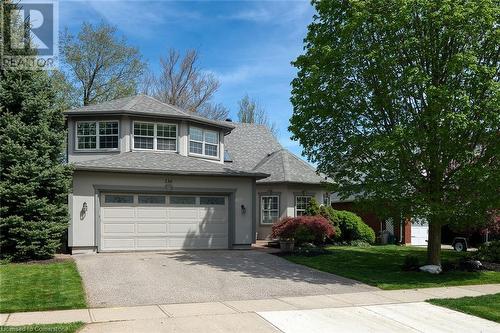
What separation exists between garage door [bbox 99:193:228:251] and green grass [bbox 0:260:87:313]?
133 inches

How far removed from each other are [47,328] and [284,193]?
17.0m

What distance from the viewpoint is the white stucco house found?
17.7 m

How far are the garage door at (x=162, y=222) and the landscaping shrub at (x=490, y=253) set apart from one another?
31.4 feet

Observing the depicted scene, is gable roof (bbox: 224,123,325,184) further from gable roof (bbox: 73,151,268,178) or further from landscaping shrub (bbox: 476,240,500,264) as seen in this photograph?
landscaping shrub (bbox: 476,240,500,264)

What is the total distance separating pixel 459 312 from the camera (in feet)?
31.4

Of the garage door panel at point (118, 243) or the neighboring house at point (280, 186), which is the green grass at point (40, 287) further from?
the neighboring house at point (280, 186)

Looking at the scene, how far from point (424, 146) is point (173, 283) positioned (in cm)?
769

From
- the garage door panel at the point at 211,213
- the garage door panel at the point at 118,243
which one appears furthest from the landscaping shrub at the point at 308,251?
the garage door panel at the point at 118,243

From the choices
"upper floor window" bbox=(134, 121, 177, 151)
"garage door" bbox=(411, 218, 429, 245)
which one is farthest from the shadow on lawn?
"garage door" bbox=(411, 218, 429, 245)

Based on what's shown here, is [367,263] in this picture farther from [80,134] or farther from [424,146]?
[80,134]

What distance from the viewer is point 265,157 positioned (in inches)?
1048

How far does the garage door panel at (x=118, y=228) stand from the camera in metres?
17.9

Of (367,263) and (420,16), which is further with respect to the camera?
(367,263)

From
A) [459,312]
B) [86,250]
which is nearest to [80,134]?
[86,250]
